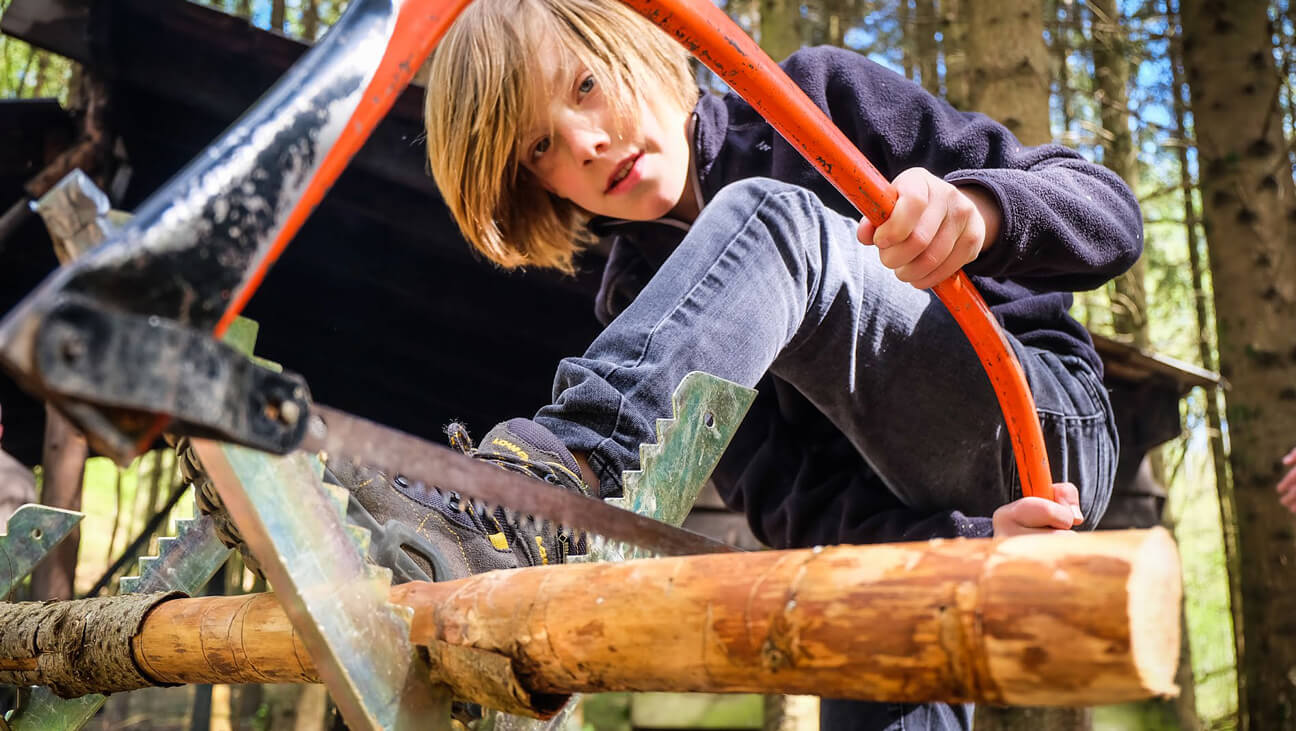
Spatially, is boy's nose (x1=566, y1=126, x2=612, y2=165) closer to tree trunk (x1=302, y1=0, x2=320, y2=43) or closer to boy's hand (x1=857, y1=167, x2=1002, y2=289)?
boy's hand (x1=857, y1=167, x2=1002, y2=289)

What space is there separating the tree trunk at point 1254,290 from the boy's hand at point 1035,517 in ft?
10.3

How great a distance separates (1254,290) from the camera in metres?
4.43

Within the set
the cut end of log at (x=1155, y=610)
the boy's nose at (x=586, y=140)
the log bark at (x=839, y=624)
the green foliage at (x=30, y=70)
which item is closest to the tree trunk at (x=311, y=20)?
the green foliage at (x=30, y=70)

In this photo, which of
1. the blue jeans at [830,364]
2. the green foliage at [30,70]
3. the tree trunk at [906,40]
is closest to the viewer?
the blue jeans at [830,364]

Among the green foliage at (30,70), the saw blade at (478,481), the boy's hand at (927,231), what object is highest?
the green foliage at (30,70)

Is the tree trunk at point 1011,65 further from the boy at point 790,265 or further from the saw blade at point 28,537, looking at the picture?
the saw blade at point 28,537

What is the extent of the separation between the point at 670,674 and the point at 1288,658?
4.27m

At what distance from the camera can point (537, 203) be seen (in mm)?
2320

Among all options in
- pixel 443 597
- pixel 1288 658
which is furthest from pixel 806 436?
pixel 1288 658

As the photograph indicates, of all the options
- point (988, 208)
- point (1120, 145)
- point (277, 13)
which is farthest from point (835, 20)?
point (988, 208)

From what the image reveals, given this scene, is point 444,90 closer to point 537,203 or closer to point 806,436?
point 537,203

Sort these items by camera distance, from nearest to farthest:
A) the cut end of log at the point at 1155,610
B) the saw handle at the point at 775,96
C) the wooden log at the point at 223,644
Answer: the cut end of log at the point at 1155,610, the wooden log at the point at 223,644, the saw handle at the point at 775,96

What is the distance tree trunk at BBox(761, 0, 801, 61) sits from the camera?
5676 millimetres

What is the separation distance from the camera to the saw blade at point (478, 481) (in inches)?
37.6
